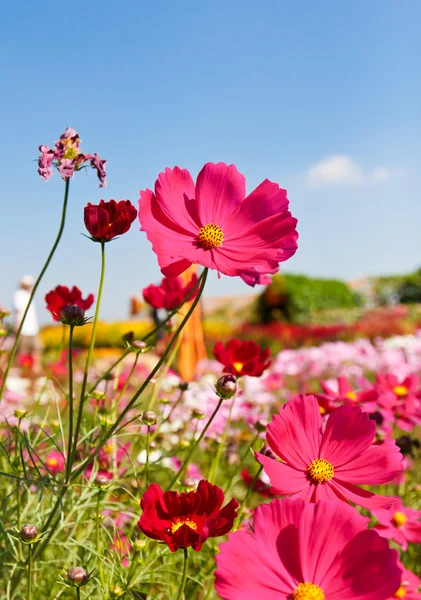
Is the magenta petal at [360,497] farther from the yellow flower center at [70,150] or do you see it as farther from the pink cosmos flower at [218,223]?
the yellow flower center at [70,150]

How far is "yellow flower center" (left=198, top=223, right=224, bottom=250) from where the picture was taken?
1.07 meters

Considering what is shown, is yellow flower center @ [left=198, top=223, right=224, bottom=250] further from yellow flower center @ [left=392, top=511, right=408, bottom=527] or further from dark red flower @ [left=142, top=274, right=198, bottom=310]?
yellow flower center @ [left=392, top=511, right=408, bottom=527]

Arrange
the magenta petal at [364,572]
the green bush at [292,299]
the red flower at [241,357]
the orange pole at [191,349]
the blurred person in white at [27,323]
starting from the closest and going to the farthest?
the magenta petal at [364,572], the red flower at [241,357], the orange pole at [191,349], the blurred person in white at [27,323], the green bush at [292,299]

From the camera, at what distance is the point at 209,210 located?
1139 millimetres

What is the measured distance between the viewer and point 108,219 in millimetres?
982

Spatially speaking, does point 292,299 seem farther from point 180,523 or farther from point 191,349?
point 180,523

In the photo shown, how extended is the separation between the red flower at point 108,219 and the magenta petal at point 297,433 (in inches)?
15.3

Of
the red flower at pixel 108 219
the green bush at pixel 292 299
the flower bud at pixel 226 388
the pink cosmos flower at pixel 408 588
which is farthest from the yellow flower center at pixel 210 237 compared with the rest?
the green bush at pixel 292 299

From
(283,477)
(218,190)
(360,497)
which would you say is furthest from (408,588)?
(218,190)

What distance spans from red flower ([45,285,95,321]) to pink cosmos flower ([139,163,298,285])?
501 millimetres

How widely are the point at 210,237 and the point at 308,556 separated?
530 mm

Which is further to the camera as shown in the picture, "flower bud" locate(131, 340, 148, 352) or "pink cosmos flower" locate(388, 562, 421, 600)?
"pink cosmos flower" locate(388, 562, 421, 600)

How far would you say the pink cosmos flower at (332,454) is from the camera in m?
0.99

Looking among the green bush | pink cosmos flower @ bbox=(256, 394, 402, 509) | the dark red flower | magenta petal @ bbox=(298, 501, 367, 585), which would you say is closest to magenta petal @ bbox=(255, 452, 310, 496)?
pink cosmos flower @ bbox=(256, 394, 402, 509)
